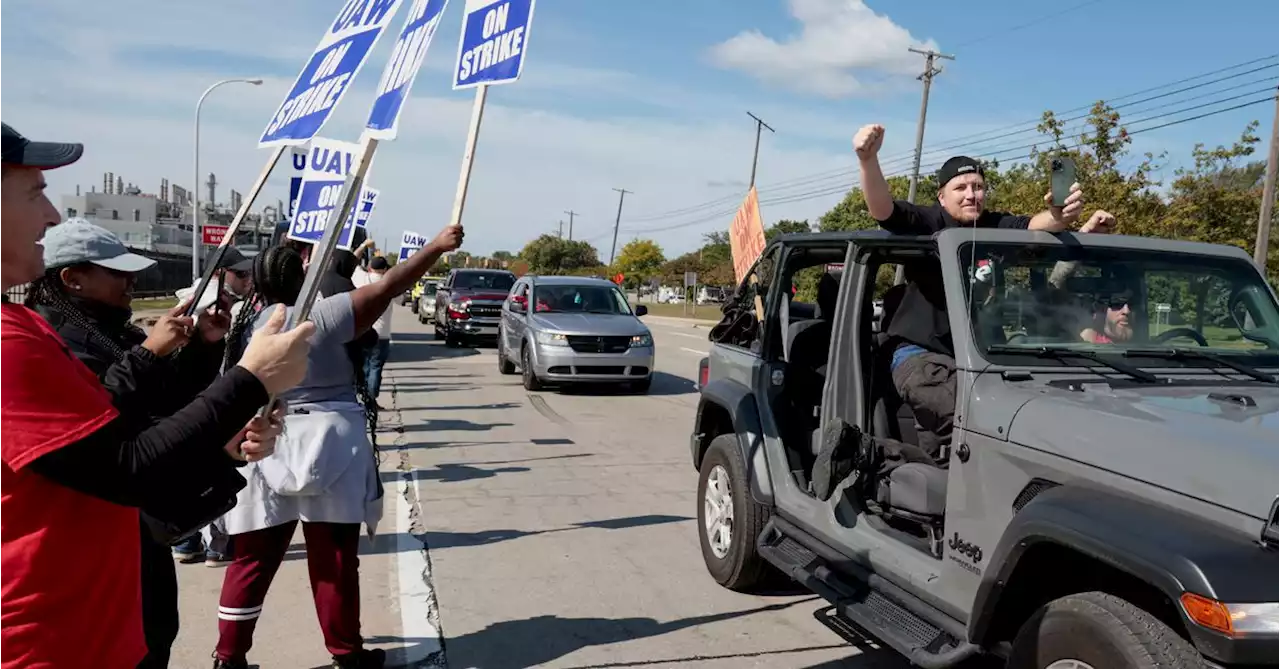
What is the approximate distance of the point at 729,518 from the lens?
209 inches

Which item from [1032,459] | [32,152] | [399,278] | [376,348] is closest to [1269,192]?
[376,348]

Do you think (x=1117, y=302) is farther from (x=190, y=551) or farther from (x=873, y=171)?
(x=190, y=551)

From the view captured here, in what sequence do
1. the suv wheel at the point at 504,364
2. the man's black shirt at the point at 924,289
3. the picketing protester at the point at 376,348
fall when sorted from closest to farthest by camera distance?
the man's black shirt at the point at 924,289 < the picketing protester at the point at 376,348 < the suv wheel at the point at 504,364

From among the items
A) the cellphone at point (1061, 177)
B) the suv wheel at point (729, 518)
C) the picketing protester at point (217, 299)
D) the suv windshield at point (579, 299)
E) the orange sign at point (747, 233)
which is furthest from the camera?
the suv windshield at point (579, 299)

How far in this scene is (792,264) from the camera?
538 centimetres

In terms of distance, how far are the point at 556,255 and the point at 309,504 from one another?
8568 cm

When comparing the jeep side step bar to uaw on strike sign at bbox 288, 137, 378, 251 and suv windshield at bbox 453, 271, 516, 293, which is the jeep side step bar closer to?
uaw on strike sign at bbox 288, 137, 378, 251

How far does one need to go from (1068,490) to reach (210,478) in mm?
2416

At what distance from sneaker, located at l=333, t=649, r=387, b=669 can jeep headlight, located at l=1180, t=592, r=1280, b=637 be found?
322cm

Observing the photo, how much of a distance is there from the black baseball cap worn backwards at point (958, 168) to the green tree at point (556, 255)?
80002mm

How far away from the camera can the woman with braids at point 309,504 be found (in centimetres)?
388

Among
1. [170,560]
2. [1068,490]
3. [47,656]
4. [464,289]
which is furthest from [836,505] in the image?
[464,289]

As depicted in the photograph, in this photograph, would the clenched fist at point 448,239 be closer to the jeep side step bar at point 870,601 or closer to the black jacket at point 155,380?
the black jacket at point 155,380

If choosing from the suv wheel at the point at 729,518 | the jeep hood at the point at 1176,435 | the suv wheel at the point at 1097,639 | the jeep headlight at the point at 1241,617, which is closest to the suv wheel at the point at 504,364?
the suv wheel at the point at 729,518
